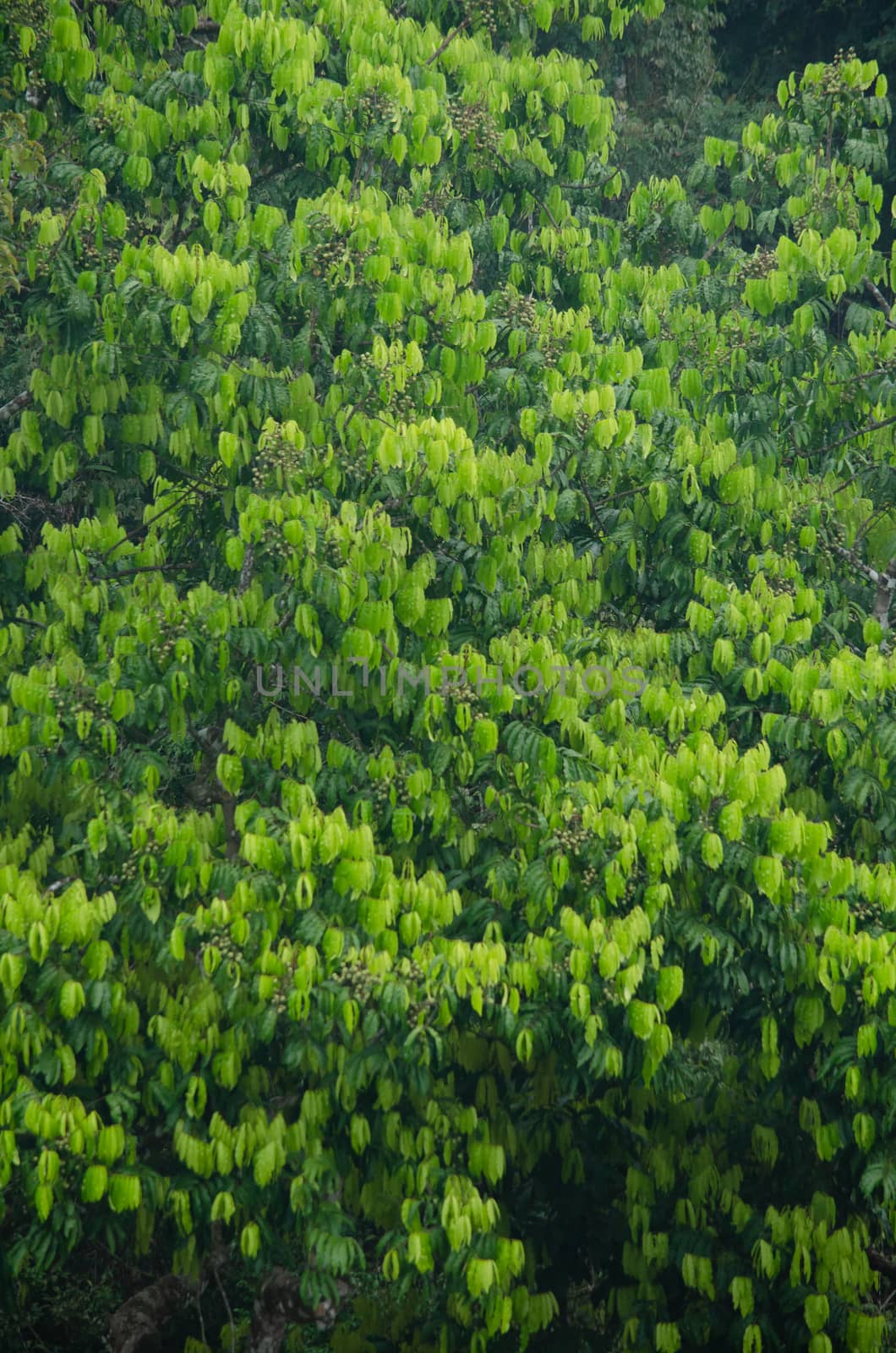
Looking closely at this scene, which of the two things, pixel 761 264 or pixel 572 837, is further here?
pixel 761 264

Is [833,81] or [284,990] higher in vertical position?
[833,81]

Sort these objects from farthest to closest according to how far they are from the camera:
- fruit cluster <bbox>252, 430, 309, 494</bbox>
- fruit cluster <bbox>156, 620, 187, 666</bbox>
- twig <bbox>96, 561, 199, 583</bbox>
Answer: twig <bbox>96, 561, 199, 583</bbox>
fruit cluster <bbox>252, 430, 309, 494</bbox>
fruit cluster <bbox>156, 620, 187, 666</bbox>

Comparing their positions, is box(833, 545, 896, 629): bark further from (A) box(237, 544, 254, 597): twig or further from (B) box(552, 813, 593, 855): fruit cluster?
(A) box(237, 544, 254, 597): twig

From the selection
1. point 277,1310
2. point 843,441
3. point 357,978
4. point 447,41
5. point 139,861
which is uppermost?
point 447,41

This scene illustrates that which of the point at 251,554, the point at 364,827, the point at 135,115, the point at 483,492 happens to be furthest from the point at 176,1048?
the point at 135,115

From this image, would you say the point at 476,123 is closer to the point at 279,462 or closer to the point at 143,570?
the point at 279,462

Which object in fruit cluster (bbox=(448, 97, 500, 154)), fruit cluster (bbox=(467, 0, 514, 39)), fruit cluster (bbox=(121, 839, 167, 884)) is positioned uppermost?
fruit cluster (bbox=(467, 0, 514, 39))

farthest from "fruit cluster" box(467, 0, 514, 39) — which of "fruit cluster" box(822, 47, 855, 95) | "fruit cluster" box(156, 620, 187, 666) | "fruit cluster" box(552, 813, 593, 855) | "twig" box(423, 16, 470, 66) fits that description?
"fruit cluster" box(552, 813, 593, 855)

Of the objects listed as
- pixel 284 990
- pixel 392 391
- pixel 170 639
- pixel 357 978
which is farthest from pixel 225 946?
pixel 392 391

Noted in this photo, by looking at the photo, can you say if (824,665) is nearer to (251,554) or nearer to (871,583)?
(871,583)

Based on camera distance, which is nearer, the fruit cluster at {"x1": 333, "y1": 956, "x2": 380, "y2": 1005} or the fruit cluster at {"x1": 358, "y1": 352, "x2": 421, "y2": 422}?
the fruit cluster at {"x1": 333, "y1": 956, "x2": 380, "y2": 1005}
